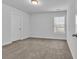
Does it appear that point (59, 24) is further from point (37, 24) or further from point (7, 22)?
point (7, 22)

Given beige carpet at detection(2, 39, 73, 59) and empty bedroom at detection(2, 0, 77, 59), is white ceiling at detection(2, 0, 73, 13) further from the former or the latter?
beige carpet at detection(2, 39, 73, 59)

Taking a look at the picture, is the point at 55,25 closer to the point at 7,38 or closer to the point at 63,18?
the point at 63,18

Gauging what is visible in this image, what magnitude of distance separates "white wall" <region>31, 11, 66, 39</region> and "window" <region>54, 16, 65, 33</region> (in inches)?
10.4

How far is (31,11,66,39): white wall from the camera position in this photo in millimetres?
6871

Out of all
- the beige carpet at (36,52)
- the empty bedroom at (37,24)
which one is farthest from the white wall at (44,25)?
the beige carpet at (36,52)

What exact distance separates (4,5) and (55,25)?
437 centimetres

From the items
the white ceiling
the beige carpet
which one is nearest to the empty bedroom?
the white ceiling

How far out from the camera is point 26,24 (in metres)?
7.01

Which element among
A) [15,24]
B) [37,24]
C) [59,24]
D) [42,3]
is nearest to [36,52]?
[42,3]

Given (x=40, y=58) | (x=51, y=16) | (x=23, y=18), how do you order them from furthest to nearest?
(x=51, y=16)
(x=23, y=18)
(x=40, y=58)

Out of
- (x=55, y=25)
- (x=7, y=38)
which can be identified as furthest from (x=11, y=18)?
(x=55, y=25)

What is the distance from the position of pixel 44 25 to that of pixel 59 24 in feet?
4.49

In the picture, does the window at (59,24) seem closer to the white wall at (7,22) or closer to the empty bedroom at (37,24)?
the empty bedroom at (37,24)

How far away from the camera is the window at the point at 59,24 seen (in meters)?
6.65
